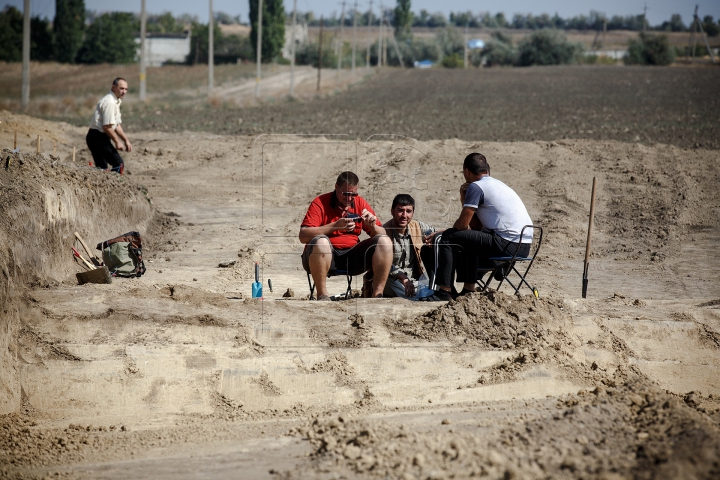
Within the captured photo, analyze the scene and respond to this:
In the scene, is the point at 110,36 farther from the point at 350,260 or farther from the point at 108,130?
the point at 350,260

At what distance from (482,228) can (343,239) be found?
130 centimetres

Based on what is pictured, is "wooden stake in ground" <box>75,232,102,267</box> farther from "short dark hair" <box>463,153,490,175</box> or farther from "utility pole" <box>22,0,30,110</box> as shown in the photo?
"utility pole" <box>22,0,30,110</box>

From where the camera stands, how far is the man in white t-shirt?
257 inches

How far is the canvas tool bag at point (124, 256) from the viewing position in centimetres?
806

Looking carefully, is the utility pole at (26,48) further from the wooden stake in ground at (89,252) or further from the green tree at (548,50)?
the green tree at (548,50)

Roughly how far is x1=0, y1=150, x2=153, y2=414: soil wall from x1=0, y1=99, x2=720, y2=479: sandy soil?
3cm

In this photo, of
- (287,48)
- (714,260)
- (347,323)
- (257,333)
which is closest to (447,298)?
(347,323)

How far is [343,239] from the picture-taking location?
6.82 metres

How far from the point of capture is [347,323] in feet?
19.9

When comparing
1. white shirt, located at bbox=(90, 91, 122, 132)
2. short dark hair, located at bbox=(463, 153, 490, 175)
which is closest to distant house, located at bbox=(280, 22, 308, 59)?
white shirt, located at bbox=(90, 91, 122, 132)

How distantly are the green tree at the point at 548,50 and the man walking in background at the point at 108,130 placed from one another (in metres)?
77.2

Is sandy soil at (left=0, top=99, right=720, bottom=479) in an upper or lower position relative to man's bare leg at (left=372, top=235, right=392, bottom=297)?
lower

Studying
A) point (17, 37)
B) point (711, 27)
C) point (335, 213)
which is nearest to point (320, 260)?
point (335, 213)

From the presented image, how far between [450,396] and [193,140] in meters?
13.0
